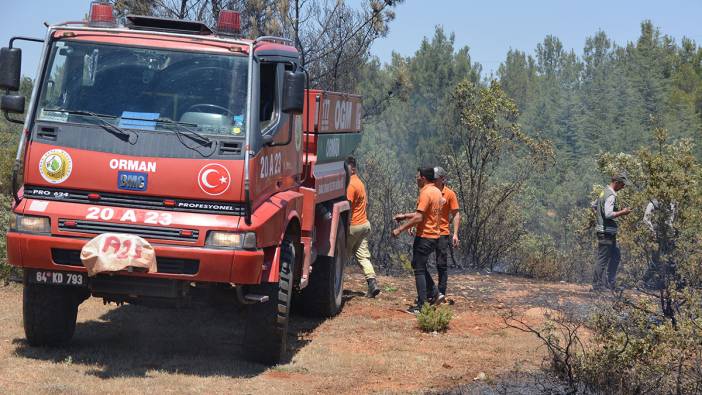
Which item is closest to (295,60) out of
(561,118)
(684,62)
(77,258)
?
(77,258)

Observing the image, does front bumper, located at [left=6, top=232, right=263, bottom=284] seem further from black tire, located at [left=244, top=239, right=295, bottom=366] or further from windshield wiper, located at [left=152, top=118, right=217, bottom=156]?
windshield wiper, located at [left=152, top=118, right=217, bottom=156]

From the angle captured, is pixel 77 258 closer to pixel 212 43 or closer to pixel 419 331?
pixel 212 43

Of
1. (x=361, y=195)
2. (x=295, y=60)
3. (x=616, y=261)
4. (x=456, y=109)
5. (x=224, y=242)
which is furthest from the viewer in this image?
(x=456, y=109)

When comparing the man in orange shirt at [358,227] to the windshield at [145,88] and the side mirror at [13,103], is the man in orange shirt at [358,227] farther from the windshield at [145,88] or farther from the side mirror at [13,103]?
the side mirror at [13,103]

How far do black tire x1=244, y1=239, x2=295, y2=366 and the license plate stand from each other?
1.34 meters

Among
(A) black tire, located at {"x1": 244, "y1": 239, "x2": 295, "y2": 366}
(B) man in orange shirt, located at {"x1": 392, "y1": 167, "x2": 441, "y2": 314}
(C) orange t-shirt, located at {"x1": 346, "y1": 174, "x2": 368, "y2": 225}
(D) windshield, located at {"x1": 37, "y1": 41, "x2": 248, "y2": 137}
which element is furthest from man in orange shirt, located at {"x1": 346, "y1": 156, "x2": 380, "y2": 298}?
(D) windshield, located at {"x1": 37, "y1": 41, "x2": 248, "y2": 137}

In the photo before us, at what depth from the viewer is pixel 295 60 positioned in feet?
27.6

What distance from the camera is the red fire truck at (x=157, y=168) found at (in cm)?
709

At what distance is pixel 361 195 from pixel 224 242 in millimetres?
5295

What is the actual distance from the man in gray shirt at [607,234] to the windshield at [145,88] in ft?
24.3

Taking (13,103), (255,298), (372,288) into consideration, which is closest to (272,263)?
(255,298)

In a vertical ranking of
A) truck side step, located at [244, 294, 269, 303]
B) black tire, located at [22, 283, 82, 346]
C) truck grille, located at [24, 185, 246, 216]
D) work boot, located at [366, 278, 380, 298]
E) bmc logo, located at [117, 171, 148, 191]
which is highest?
bmc logo, located at [117, 171, 148, 191]

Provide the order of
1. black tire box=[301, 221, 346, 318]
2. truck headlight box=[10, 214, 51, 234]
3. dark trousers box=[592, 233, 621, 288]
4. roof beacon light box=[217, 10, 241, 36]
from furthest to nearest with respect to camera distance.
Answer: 1. dark trousers box=[592, 233, 621, 288]
2. black tire box=[301, 221, 346, 318]
3. roof beacon light box=[217, 10, 241, 36]
4. truck headlight box=[10, 214, 51, 234]

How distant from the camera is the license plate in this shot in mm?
7227
